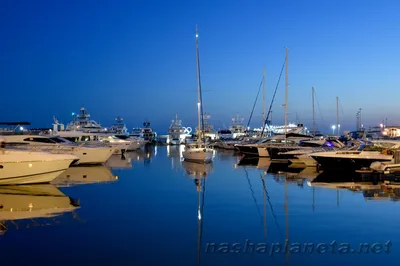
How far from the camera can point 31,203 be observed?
16547 millimetres

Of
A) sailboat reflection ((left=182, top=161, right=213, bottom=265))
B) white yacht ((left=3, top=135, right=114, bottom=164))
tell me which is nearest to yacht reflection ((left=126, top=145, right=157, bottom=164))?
white yacht ((left=3, top=135, right=114, bottom=164))

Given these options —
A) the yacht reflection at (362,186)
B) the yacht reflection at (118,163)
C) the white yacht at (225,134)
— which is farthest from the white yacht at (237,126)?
the yacht reflection at (362,186)

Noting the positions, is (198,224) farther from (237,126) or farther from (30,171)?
(237,126)

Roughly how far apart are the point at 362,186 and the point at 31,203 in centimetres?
1440

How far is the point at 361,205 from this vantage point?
16.5 m

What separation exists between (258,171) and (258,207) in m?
13.7

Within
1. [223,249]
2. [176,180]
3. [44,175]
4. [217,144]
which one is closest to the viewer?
[223,249]

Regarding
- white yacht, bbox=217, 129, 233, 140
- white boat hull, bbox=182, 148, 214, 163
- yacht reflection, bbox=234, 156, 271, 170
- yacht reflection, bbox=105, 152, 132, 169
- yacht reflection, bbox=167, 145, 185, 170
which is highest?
white yacht, bbox=217, 129, 233, 140

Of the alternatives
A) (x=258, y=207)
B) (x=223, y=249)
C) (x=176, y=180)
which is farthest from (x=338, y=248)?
(x=176, y=180)

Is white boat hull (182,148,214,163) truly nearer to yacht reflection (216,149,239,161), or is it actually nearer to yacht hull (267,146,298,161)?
yacht reflection (216,149,239,161)

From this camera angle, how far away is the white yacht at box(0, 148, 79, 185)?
803 inches

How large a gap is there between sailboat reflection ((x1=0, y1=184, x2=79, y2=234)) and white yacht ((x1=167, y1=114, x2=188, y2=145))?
76.2 meters

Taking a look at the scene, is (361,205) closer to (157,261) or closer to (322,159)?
(157,261)

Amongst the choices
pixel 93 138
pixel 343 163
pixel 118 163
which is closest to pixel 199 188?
pixel 343 163
